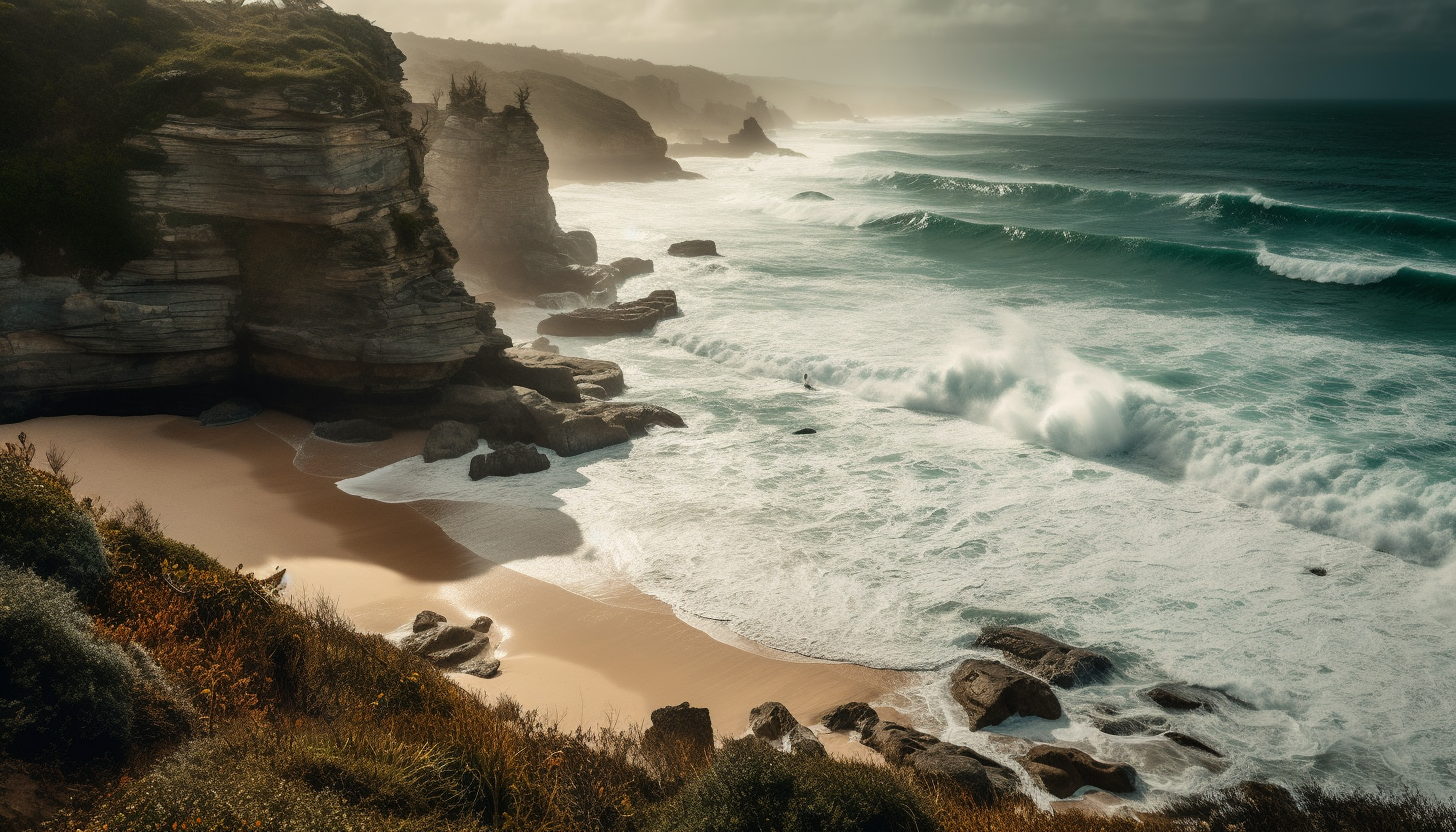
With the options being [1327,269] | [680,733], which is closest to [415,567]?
[680,733]

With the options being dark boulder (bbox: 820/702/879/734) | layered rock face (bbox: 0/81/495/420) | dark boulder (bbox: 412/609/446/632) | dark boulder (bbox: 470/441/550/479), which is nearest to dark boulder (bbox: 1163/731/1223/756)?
dark boulder (bbox: 820/702/879/734)

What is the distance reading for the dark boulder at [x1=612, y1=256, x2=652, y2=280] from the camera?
1325 inches

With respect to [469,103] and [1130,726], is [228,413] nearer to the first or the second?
[1130,726]

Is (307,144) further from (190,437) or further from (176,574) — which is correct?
(176,574)

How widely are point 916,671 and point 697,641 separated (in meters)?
2.98

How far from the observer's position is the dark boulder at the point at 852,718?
10.4 metres

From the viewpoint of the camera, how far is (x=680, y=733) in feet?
30.9

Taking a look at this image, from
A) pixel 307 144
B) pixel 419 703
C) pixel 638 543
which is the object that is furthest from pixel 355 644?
pixel 307 144

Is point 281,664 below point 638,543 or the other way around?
the other way around

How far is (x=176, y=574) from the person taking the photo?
9.23 m

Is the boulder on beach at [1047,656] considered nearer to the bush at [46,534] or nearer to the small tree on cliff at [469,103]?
the bush at [46,534]

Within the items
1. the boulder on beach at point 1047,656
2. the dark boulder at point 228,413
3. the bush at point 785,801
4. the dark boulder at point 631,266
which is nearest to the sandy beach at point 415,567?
the dark boulder at point 228,413

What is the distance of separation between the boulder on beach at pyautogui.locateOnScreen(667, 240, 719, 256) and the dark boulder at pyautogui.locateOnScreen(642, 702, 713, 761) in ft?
94.9

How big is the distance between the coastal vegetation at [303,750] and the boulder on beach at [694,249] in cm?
2879
